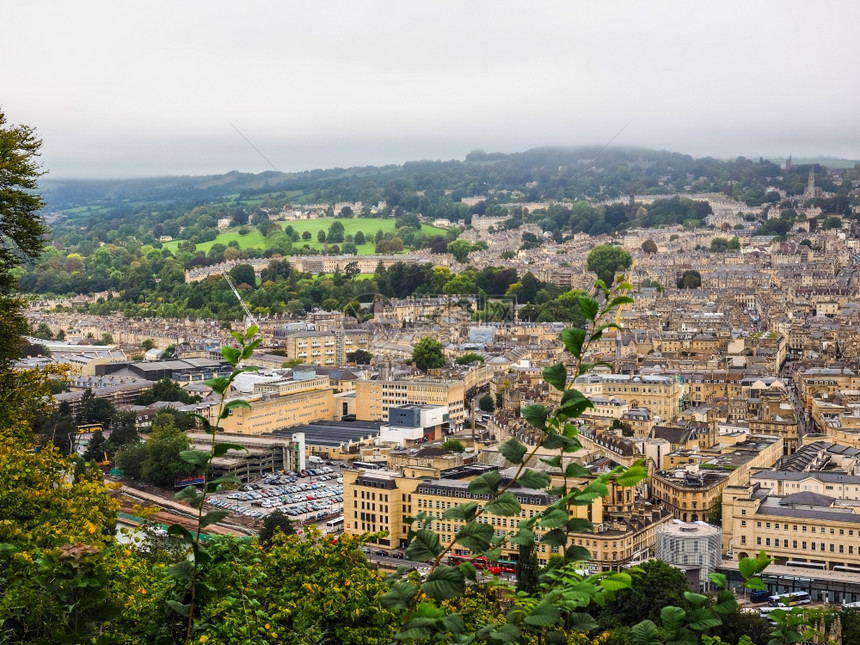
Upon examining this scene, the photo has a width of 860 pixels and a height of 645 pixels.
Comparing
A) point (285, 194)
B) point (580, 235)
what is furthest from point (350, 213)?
point (580, 235)

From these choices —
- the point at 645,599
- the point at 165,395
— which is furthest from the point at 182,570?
the point at 165,395

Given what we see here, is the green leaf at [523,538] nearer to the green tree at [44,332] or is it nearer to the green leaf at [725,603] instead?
the green leaf at [725,603]

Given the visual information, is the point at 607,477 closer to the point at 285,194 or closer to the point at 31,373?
the point at 31,373

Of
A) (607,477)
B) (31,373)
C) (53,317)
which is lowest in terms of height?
(53,317)

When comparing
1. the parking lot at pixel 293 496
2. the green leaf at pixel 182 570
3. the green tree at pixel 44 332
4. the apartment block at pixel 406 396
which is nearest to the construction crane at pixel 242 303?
the green tree at pixel 44 332

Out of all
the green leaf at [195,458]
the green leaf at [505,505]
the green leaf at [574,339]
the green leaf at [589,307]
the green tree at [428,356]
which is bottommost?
the green tree at [428,356]
